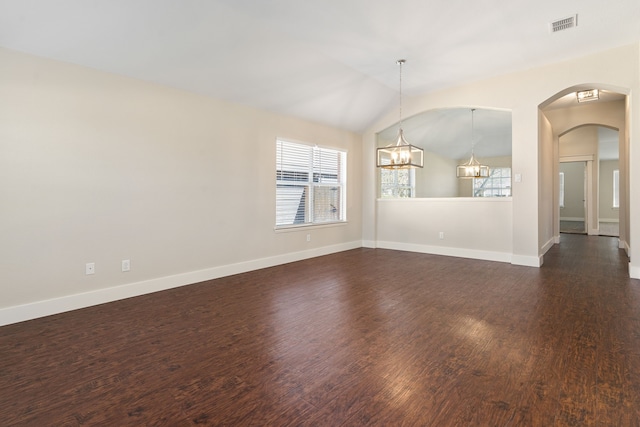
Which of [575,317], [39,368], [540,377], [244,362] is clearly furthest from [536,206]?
[39,368]

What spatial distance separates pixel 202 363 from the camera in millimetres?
2127

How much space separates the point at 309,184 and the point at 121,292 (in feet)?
11.1

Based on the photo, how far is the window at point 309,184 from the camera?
543cm

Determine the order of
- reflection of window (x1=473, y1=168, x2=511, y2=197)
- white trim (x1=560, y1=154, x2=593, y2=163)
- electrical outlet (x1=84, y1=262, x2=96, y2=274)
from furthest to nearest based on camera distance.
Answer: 1. reflection of window (x1=473, y1=168, x2=511, y2=197)
2. white trim (x1=560, y1=154, x2=593, y2=163)
3. electrical outlet (x1=84, y1=262, x2=96, y2=274)

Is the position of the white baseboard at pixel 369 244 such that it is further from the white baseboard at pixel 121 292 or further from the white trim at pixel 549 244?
the white trim at pixel 549 244

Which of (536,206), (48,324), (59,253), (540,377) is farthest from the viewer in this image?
(536,206)

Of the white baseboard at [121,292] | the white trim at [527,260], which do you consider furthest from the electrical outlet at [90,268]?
the white trim at [527,260]

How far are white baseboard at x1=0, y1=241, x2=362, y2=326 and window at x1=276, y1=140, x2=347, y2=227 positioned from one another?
82 centimetres

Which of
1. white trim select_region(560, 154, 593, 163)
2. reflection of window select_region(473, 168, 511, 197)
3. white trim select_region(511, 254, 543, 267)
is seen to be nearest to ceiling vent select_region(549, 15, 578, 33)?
white trim select_region(511, 254, 543, 267)

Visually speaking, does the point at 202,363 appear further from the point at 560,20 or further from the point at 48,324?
the point at 560,20

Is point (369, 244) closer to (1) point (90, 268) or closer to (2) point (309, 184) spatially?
(2) point (309, 184)

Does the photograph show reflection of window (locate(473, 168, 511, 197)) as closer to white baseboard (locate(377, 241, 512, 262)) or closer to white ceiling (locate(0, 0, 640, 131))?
white baseboard (locate(377, 241, 512, 262))

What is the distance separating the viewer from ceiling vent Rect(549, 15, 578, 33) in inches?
137

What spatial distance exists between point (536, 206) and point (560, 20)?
2.55 m
